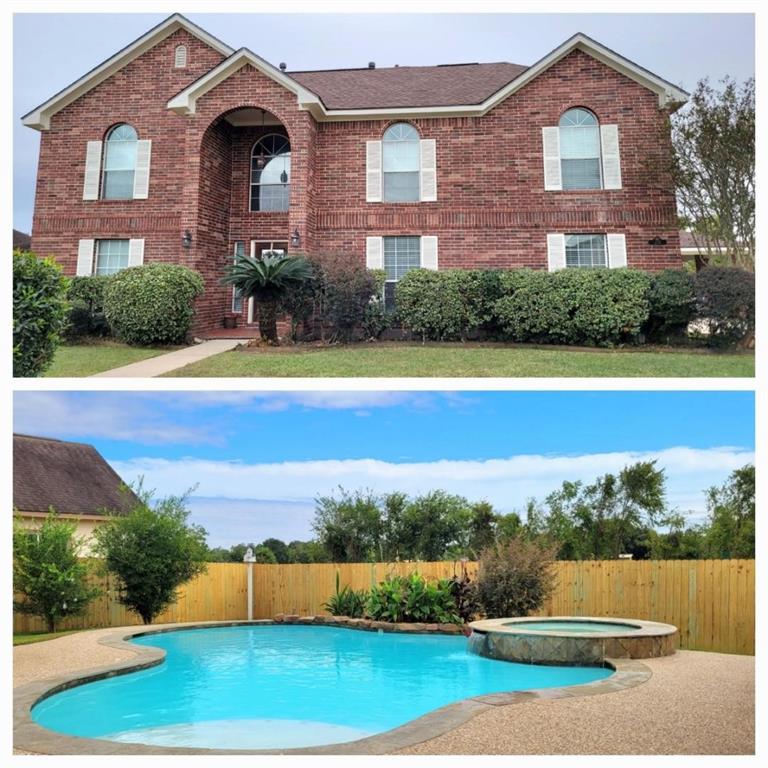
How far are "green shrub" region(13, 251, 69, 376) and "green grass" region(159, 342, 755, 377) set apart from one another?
2.66 meters

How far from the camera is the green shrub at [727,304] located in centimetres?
1340

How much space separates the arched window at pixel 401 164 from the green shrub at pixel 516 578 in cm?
824

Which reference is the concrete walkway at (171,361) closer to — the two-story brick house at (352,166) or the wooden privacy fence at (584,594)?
the two-story brick house at (352,166)

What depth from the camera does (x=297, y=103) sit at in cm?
1653

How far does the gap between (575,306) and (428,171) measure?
499 cm

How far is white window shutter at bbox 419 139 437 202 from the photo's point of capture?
1702cm

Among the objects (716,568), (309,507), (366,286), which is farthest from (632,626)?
(309,507)

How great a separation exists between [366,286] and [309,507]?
12285mm

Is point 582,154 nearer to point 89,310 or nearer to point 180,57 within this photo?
point 180,57

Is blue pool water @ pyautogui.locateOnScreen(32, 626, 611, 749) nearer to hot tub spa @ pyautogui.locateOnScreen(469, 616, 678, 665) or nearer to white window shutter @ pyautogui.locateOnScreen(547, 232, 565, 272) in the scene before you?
hot tub spa @ pyautogui.locateOnScreen(469, 616, 678, 665)

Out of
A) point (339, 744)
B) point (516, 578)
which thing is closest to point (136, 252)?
point (516, 578)

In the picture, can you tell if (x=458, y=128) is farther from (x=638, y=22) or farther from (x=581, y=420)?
(x=581, y=420)

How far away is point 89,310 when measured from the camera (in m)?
15.7

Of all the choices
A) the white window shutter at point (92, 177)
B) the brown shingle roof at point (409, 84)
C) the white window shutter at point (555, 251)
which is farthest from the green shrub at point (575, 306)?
the white window shutter at point (92, 177)
